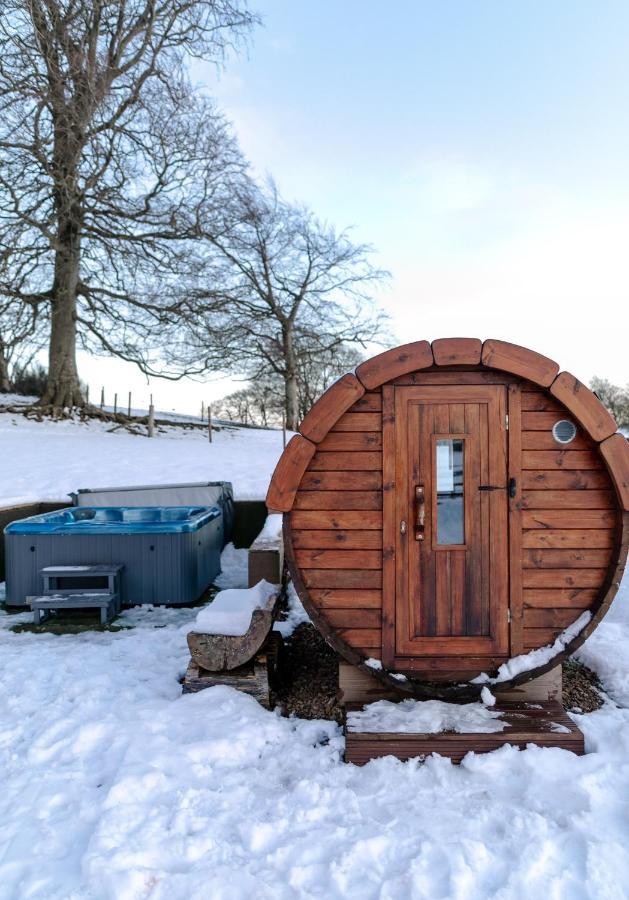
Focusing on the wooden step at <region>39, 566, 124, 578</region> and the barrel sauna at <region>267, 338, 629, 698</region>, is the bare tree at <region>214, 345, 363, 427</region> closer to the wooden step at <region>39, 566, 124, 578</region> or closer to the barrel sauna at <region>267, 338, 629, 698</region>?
the wooden step at <region>39, 566, 124, 578</region>

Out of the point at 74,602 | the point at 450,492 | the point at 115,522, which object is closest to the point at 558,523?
the point at 450,492

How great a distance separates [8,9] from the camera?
10.4 m

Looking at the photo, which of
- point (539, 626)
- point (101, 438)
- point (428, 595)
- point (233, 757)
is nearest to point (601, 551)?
point (539, 626)

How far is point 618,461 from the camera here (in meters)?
2.98

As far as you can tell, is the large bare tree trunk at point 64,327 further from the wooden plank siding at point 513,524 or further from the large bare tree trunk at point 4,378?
the wooden plank siding at point 513,524

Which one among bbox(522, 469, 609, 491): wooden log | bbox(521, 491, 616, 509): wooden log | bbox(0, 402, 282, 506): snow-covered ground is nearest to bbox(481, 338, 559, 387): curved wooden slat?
bbox(522, 469, 609, 491): wooden log

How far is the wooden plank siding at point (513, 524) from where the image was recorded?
10.2 ft

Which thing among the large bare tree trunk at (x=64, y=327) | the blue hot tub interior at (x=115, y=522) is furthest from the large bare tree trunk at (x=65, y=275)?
the blue hot tub interior at (x=115, y=522)

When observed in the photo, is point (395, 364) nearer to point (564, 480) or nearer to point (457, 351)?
point (457, 351)

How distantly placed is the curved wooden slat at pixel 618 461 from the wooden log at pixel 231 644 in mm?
2043

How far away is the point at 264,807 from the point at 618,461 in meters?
2.38

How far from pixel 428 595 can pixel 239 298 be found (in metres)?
16.3

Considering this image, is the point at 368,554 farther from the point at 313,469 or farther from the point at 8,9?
the point at 8,9

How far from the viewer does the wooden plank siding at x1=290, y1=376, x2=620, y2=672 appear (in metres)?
3.10
